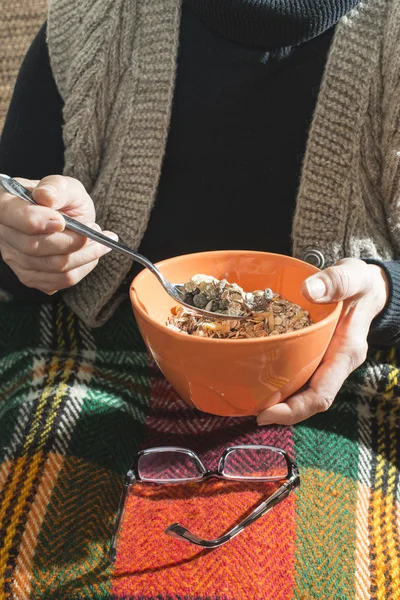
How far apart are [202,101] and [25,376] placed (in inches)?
18.8

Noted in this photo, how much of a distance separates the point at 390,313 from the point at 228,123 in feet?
1.17

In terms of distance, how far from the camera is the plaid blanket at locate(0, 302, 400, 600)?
0.60 meters

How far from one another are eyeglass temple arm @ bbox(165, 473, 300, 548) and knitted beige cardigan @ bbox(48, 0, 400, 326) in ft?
1.07

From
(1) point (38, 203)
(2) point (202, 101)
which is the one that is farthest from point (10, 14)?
(1) point (38, 203)

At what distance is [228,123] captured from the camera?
84 cm

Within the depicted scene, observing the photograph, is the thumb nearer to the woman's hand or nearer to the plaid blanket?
the woman's hand

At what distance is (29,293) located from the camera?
0.93 m

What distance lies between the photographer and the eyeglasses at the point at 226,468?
676mm

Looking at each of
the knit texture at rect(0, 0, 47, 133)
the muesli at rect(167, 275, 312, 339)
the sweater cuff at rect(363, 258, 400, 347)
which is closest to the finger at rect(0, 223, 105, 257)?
the muesli at rect(167, 275, 312, 339)

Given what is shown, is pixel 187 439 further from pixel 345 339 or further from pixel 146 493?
pixel 345 339

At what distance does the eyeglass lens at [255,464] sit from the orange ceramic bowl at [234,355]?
0.09 meters

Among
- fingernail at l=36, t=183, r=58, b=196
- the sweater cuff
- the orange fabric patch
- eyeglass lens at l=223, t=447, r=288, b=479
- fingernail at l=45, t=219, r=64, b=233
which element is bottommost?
the orange fabric patch

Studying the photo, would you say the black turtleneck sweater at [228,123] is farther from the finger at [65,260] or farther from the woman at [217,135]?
the finger at [65,260]

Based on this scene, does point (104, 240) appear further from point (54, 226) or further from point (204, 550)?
point (204, 550)
